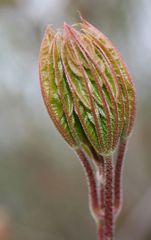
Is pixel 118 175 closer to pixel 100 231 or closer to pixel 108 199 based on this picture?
pixel 108 199

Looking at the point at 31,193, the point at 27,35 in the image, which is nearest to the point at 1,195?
the point at 31,193

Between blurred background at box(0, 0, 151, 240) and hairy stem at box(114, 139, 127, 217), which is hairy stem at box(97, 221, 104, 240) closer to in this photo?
hairy stem at box(114, 139, 127, 217)

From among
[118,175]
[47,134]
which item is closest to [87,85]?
[118,175]

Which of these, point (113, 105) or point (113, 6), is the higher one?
point (113, 6)

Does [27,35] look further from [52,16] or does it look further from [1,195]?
[1,195]

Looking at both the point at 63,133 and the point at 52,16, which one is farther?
the point at 52,16
